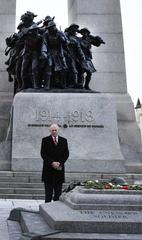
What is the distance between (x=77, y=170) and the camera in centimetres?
1127

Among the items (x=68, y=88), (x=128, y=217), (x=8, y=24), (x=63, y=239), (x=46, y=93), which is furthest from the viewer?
(x=8, y=24)

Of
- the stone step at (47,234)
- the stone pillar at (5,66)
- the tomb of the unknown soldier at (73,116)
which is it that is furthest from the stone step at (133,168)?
the stone step at (47,234)

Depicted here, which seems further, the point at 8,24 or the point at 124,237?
the point at 8,24

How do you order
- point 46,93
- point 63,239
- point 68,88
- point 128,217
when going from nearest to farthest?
1. point 63,239
2. point 128,217
3. point 46,93
4. point 68,88

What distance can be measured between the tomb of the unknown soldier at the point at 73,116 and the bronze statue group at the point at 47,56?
0.12 feet

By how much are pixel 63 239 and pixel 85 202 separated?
998mm

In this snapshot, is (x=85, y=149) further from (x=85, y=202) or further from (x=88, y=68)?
(x=85, y=202)

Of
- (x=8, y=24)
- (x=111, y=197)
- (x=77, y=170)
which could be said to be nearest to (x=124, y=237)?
(x=111, y=197)

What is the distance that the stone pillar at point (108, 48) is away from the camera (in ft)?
54.3

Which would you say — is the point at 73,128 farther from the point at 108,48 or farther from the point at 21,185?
the point at 108,48

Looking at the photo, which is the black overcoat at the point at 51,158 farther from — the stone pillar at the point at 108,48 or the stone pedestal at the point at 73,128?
the stone pillar at the point at 108,48

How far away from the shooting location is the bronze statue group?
13.5 metres

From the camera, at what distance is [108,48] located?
17359 mm

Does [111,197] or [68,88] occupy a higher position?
[68,88]
